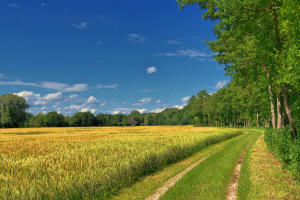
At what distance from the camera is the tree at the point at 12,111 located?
94.6m

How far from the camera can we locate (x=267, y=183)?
9297mm

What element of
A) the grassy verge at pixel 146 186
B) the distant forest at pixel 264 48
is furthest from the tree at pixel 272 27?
the grassy verge at pixel 146 186

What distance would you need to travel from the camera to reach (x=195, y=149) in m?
20.0

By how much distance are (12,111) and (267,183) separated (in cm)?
11528

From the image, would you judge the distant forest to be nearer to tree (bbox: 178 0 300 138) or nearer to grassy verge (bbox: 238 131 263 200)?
tree (bbox: 178 0 300 138)

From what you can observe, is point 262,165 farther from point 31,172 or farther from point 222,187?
point 31,172

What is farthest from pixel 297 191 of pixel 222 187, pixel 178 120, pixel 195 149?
pixel 178 120

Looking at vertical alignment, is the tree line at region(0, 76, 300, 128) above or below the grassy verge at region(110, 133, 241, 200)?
above

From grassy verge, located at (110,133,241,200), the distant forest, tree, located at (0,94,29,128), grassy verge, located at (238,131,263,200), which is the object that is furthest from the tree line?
grassy verge, located at (110,133,241,200)

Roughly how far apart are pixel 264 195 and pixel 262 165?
5.59 m

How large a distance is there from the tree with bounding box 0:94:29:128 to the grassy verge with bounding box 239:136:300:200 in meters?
110

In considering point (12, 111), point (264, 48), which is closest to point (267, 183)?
point (264, 48)

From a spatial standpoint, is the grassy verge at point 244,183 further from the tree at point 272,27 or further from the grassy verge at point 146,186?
the tree at point 272,27

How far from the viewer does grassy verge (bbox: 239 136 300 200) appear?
26.0 feet
